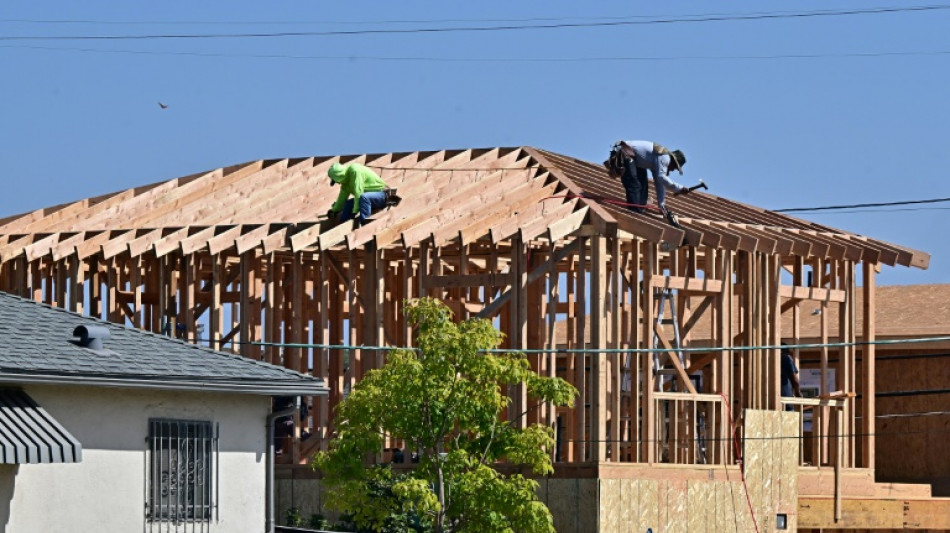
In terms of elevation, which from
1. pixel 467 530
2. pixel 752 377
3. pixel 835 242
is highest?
pixel 835 242

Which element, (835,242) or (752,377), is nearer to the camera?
(752,377)

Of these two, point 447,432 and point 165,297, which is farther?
point 165,297

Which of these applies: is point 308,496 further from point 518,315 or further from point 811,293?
point 811,293

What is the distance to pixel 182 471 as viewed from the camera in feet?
69.7

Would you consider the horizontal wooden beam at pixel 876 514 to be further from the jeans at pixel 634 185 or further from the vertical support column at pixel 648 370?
the jeans at pixel 634 185

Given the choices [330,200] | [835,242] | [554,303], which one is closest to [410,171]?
[330,200]

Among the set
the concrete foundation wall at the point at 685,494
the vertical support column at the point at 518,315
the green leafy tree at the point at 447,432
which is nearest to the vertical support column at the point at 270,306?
the concrete foundation wall at the point at 685,494

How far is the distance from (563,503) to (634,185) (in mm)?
4906

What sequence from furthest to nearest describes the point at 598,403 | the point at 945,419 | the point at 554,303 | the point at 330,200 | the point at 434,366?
the point at 945,419
the point at 330,200
the point at 554,303
the point at 598,403
the point at 434,366

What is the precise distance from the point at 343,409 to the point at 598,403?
410cm

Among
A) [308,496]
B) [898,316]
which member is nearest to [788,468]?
[308,496]

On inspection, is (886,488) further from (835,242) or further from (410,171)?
(410,171)

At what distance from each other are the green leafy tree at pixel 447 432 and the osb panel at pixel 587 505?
7.93 ft

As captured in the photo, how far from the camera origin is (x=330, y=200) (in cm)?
3080
